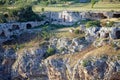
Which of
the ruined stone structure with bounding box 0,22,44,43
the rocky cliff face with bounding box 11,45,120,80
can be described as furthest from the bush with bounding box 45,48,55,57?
the ruined stone structure with bounding box 0,22,44,43

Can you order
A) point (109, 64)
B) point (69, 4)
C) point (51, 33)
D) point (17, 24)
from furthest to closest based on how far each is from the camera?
point (69, 4) → point (17, 24) → point (51, 33) → point (109, 64)

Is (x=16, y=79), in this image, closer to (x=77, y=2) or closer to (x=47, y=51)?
(x=47, y=51)

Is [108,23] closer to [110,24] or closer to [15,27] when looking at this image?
[110,24]

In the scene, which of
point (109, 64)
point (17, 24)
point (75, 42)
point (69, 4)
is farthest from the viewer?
point (69, 4)

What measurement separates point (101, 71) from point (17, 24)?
19.5 m

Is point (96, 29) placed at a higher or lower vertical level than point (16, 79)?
higher

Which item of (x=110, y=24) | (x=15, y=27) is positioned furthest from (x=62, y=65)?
(x=15, y=27)

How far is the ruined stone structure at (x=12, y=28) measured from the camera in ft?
243

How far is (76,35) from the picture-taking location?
68.4 meters

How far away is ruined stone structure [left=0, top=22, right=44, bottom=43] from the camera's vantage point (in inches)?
2916

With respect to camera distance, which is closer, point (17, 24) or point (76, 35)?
point (76, 35)

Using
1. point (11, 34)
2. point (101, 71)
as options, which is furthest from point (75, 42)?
point (11, 34)

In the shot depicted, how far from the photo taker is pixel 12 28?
7569 cm

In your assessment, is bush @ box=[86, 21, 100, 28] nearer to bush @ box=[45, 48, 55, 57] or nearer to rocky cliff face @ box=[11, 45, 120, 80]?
rocky cliff face @ box=[11, 45, 120, 80]
